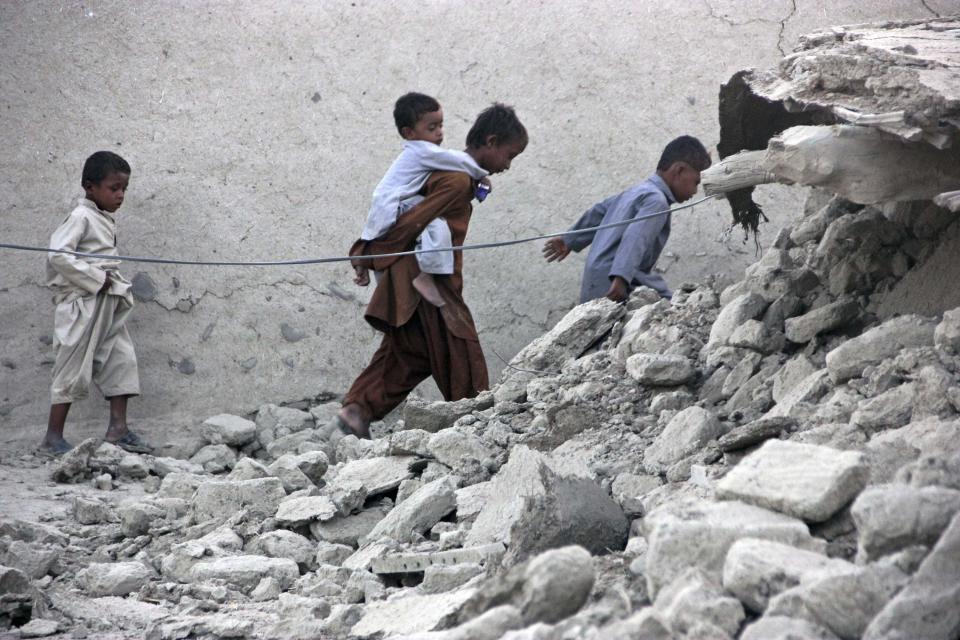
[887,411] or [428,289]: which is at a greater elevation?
[428,289]

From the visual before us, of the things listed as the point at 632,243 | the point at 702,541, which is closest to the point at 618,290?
the point at 632,243

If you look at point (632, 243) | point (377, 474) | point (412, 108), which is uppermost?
point (412, 108)

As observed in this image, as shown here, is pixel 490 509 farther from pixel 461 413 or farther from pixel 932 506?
pixel 932 506

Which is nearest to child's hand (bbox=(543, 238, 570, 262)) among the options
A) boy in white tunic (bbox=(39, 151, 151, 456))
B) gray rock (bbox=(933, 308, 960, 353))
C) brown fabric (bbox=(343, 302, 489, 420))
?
brown fabric (bbox=(343, 302, 489, 420))

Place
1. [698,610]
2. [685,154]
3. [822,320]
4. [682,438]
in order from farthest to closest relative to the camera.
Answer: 1. [685,154]
2. [822,320]
3. [682,438]
4. [698,610]

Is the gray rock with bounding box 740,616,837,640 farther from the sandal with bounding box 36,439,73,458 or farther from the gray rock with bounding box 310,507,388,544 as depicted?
the sandal with bounding box 36,439,73,458

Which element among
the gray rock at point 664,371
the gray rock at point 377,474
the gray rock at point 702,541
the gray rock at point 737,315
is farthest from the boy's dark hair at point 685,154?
the gray rock at point 702,541

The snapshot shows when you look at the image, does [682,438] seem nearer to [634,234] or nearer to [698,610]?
[698,610]

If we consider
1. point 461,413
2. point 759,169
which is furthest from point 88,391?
point 759,169

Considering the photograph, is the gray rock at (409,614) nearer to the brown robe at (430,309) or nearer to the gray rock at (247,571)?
the gray rock at (247,571)

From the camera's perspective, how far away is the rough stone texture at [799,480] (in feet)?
6.46

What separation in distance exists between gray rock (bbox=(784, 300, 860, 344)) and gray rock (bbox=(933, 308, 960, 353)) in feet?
1.83

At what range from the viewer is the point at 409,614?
7.79 feet

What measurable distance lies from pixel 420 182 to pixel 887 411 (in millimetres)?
2499
